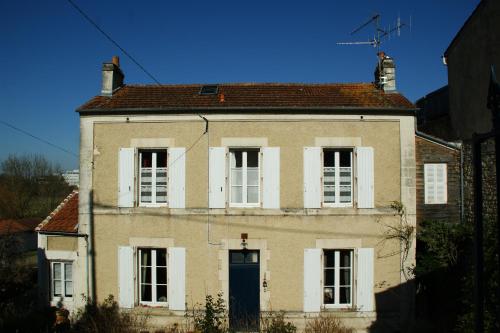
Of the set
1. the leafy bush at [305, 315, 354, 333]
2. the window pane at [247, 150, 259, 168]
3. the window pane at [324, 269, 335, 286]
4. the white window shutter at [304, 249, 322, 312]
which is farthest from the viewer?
the window pane at [247, 150, 259, 168]

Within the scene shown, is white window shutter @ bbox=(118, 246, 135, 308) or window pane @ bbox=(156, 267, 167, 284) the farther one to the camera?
window pane @ bbox=(156, 267, 167, 284)

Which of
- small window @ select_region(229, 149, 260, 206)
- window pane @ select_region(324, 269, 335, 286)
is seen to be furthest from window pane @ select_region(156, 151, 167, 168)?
window pane @ select_region(324, 269, 335, 286)

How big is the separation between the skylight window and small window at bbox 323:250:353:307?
5.43m

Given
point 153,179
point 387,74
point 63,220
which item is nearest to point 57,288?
point 63,220

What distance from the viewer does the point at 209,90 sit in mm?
10961

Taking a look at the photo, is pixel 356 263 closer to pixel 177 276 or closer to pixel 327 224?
pixel 327 224

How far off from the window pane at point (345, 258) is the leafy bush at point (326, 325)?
1354 mm

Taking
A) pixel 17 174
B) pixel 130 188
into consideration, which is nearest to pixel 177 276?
pixel 130 188

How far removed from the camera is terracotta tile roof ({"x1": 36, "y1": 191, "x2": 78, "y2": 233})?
1045 centimetres

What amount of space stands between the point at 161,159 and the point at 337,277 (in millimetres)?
5634

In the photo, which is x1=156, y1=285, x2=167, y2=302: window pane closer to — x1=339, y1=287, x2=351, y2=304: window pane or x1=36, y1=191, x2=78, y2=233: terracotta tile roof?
x1=36, y1=191, x2=78, y2=233: terracotta tile roof

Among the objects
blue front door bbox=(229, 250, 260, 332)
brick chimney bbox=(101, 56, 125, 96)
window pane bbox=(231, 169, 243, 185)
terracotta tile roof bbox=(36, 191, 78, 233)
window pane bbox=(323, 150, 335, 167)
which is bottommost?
blue front door bbox=(229, 250, 260, 332)

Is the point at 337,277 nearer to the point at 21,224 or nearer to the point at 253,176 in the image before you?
the point at 253,176

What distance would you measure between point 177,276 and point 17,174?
34.3 metres
